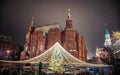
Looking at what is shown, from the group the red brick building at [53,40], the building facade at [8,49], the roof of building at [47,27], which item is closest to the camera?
the red brick building at [53,40]

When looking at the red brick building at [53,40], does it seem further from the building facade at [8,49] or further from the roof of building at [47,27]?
the building facade at [8,49]

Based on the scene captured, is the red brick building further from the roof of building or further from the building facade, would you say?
the building facade

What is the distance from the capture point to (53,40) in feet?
107

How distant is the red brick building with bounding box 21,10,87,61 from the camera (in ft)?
102

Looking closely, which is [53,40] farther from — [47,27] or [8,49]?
[8,49]

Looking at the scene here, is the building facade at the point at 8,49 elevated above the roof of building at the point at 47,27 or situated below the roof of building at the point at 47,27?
below

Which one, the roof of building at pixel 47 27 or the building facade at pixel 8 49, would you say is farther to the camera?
the building facade at pixel 8 49

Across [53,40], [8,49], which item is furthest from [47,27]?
[8,49]

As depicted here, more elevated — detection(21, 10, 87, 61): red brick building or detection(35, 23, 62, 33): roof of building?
detection(35, 23, 62, 33): roof of building

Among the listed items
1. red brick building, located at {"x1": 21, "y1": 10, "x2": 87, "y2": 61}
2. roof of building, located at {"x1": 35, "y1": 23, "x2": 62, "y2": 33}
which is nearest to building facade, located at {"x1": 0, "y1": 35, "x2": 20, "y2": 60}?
red brick building, located at {"x1": 21, "y1": 10, "x2": 87, "y2": 61}

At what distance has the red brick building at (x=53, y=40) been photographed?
30938 mm

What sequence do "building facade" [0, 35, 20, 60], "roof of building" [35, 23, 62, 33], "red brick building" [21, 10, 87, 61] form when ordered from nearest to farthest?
"red brick building" [21, 10, 87, 61], "roof of building" [35, 23, 62, 33], "building facade" [0, 35, 20, 60]

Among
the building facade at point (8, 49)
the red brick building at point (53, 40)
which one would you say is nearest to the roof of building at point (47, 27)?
the red brick building at point (53, 40)

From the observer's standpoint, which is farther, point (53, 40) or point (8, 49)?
point (8, 49)
